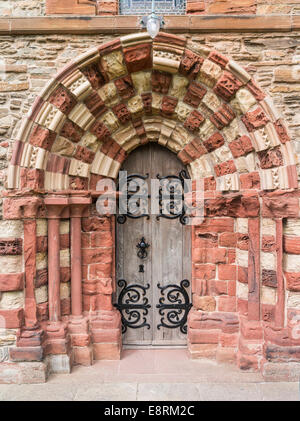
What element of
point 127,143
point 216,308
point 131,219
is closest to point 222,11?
point 127,143

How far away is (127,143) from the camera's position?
4.12m

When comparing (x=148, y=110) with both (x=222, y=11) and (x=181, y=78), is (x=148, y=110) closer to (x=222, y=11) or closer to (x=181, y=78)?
(x=181, y=78)

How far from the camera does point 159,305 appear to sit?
429cm

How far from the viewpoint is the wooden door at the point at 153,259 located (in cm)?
426

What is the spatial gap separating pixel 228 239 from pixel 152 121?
1.67 meters

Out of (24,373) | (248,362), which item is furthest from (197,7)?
(24,373)

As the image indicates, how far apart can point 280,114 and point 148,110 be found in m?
1.47

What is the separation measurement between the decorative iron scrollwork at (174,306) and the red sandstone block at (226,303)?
1.37 ft

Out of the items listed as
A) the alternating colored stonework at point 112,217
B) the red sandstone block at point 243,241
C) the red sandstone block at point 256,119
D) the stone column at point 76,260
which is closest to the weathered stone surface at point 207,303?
the alternating colored stonework at point 112,217

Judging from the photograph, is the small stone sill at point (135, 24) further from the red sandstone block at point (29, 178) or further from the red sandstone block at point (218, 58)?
the red sandstone block at point (29, 178)

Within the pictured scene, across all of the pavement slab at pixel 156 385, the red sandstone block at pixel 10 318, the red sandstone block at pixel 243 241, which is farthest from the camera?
the red sandstone block at pixel 243 241

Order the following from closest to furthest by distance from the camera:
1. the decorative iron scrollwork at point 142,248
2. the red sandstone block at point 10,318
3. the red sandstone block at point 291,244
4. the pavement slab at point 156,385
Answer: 1. the pavement slab at point 156,385
2. the red sandstone block at point 291,244
3. the red sandstone block at point 10,318
4. the decorative iron scrollwork at point 142,248

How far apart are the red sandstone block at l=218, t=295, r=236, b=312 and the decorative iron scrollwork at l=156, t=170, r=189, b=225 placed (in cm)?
101

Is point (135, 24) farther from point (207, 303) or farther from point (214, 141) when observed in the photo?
point (207, 303)
